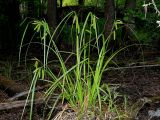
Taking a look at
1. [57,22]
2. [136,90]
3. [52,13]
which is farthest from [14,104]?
[57,22]

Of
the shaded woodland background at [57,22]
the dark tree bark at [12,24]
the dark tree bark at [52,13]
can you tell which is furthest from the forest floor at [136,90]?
Result: the dark tree bark at [12,24]

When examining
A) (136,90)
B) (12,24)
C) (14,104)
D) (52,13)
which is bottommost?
(136,90)

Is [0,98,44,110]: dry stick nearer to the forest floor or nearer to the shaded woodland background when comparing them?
the forest floor

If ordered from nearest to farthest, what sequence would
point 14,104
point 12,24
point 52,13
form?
1. point 14,104
2. point 52,13
3. point 12,24

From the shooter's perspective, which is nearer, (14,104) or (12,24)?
(14,104)

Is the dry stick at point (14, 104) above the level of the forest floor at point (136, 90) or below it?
above

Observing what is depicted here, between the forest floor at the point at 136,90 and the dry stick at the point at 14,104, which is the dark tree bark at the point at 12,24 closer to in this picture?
the forest floor at the point at 136,90

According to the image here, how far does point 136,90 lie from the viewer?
5012 millimetres

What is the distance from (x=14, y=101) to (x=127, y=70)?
9.09 feet

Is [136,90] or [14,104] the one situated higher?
[14,104]

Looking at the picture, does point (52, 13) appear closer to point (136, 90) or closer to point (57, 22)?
point (57, 22)

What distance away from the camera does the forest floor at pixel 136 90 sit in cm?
405

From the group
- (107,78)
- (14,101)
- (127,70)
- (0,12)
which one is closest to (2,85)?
(14,101)

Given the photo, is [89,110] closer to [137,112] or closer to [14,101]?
[137,112]
